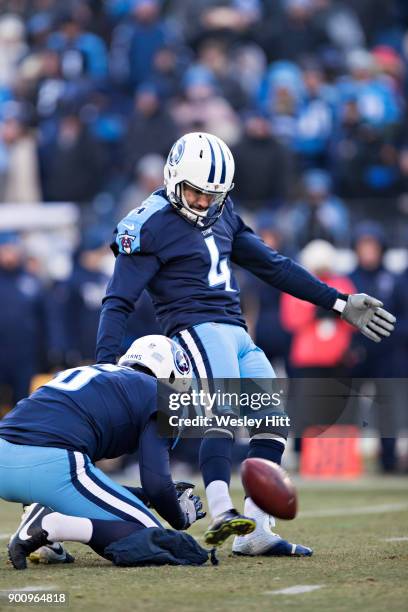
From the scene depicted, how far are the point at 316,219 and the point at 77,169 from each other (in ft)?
9.60

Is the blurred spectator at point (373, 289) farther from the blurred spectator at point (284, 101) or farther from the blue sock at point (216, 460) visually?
the blue sock at point (216, 460)

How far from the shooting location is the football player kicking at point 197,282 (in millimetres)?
5754

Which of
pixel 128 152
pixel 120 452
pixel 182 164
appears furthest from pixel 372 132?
pixel 120 452

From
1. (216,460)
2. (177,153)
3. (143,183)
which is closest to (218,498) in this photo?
(216,460)

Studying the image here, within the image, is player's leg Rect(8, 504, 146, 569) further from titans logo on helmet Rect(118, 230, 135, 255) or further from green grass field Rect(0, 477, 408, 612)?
titans logo on helmet Rect(118, 230, 135, 255)

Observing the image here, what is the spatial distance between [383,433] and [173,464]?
2.45m

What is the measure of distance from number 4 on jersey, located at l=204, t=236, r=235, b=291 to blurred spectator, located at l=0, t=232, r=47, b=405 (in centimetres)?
572

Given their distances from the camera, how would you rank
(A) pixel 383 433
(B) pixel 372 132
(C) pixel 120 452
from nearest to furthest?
(C) pixel 120 452
(A) pixel 383 433
(B) pixel 372 132

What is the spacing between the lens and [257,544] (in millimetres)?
5746

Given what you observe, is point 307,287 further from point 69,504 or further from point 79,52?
point 79,52

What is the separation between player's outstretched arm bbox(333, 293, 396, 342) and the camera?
6.26m

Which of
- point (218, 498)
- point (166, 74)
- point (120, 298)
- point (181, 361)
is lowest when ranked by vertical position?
point (218, 498)

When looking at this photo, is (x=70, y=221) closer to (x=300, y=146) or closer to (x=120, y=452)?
(x=300, y=146)

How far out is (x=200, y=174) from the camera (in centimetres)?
589
